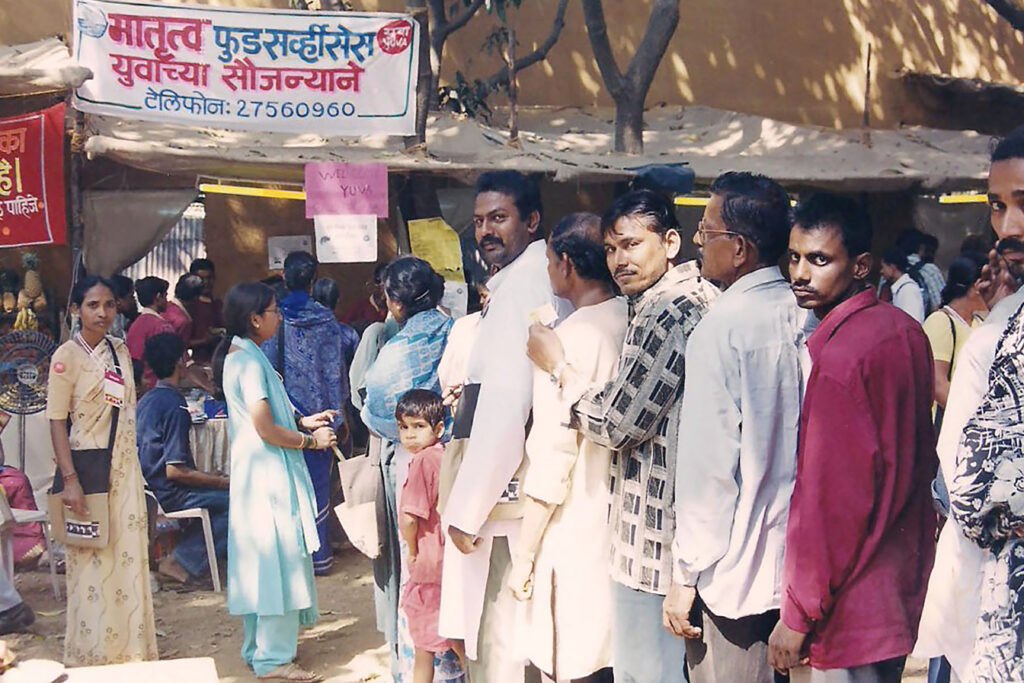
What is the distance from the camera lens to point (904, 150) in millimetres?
11633

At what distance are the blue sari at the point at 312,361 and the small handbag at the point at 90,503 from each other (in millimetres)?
1943

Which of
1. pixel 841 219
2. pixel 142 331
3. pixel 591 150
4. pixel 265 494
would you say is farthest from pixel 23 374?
pixel 841 219

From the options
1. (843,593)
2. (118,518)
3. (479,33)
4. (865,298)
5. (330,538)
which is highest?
(479,33)

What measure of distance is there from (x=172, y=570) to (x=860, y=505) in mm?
5430

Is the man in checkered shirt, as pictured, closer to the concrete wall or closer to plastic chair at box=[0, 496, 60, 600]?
plastic chair at box=[0, 496, 60, 600]

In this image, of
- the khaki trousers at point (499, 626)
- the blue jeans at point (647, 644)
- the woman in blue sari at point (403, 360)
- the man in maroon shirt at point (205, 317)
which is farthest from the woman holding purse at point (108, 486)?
Result: the man in maroon shirt at point (205, 317)

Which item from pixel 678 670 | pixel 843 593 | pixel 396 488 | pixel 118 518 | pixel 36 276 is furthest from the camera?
pixel 36 276

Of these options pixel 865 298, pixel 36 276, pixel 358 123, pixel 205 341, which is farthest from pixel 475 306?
pixel 865 298

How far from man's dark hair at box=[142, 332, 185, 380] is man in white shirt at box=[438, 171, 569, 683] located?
3291 mm

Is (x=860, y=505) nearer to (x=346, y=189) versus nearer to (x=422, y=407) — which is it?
(x=422, y=407)

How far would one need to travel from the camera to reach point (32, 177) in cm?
759

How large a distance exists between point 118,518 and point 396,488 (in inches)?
51.7

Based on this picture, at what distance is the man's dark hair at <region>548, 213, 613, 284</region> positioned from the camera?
3664 millimetres

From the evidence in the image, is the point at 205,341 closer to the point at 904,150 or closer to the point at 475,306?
the point at 475,306
